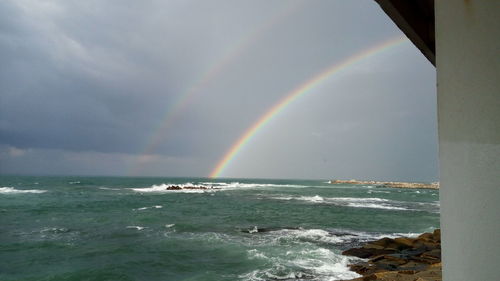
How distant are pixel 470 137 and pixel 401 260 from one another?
11.9 m

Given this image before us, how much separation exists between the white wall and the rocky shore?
7.51 m

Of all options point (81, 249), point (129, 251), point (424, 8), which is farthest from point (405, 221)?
point (424, 8)

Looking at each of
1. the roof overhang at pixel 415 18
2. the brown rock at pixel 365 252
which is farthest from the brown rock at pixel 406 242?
the roof overhang at pixel 415 18

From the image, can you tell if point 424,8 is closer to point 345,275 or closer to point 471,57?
point 471,57

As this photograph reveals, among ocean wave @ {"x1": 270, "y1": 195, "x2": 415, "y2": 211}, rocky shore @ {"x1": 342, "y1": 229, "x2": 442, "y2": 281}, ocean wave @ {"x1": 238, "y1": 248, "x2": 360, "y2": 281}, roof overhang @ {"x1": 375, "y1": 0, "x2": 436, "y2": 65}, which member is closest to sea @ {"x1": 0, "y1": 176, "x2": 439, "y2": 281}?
ocean wave @ {"x1": 238, "y1": 248, "x2": 360, "y2": 281}

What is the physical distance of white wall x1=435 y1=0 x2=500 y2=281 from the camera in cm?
157

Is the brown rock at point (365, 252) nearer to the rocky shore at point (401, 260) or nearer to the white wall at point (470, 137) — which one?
the rocky shore at point (401, 260)

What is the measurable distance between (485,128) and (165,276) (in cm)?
1193

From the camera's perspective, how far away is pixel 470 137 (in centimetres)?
164

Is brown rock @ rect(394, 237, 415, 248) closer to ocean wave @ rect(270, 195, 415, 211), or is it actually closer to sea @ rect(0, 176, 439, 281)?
sea @ rect(0, 176, 439, 281)

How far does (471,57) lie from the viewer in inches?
64.7

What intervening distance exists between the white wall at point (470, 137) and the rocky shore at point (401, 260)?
7.51 meters

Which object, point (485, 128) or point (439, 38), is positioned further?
point (439, 38)

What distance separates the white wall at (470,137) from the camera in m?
1.57
